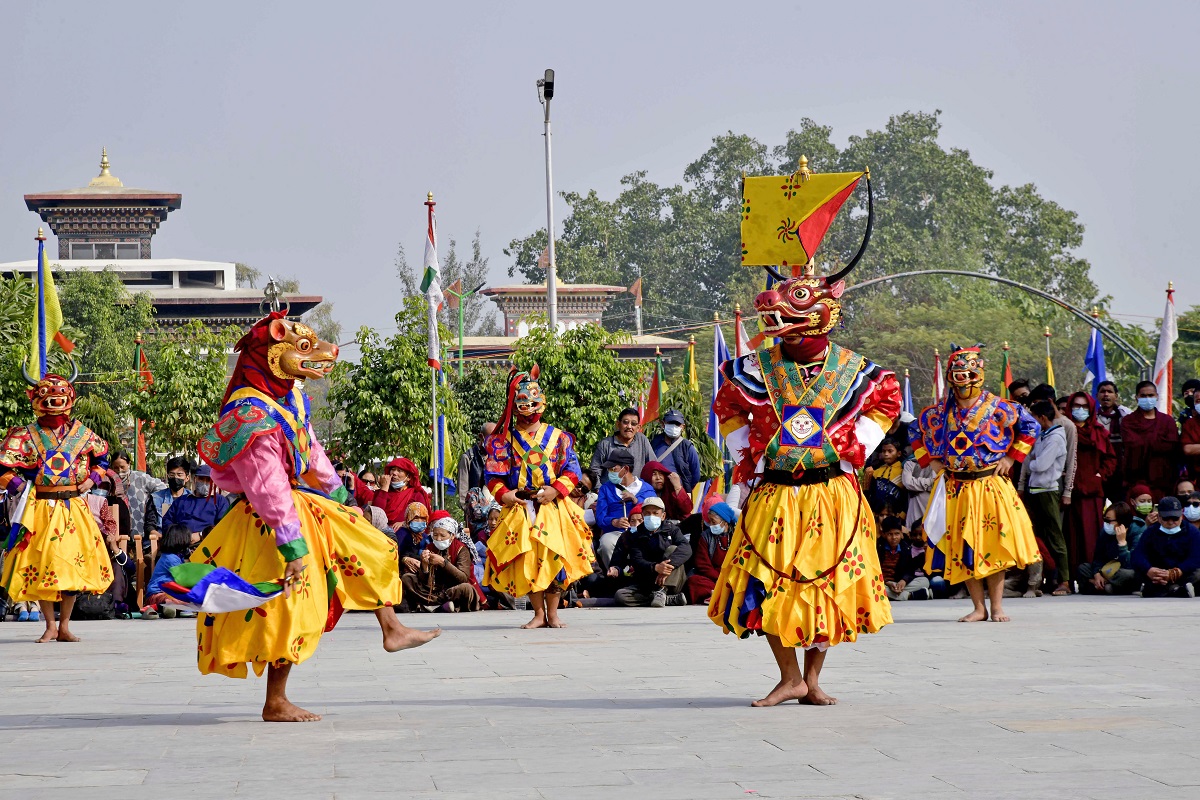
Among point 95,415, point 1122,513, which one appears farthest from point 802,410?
point 95,415

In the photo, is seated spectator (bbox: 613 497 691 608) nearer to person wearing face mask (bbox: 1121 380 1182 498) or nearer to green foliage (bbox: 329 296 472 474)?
person wearing face mask (bbox: 1121 380 1182 498)

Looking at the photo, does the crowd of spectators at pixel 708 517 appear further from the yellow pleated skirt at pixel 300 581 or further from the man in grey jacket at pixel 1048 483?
the yellow pleated skirt at pixel 300 581

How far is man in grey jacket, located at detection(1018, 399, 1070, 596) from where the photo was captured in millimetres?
15102

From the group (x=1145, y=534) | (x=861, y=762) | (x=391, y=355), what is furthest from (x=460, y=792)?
(x=391, y=355)

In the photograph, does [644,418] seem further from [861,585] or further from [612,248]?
[612,248]

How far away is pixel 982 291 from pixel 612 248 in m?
21.4

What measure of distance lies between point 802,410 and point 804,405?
0.09 ft

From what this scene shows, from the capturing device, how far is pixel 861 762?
581 cm

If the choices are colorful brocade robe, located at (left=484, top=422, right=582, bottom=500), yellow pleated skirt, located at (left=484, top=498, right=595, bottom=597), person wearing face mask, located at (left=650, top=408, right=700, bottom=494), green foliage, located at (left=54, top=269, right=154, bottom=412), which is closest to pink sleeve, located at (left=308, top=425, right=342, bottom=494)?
colorful brocade robe, located at (left=484, top=422, right=582, bottom=500)

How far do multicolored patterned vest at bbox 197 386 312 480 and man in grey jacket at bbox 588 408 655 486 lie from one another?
→ 8.10 metres

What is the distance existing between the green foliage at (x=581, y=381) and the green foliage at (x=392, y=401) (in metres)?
1.86

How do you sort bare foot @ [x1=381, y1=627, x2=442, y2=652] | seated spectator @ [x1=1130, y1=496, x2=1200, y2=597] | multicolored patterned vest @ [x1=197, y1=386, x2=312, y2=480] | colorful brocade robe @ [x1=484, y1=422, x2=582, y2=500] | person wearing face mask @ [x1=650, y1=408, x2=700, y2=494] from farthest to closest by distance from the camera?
person wearing face mask @ [x1=650, y1=408, x2=700, y2=494] < seated spectator @ [x1=1130, y1=496, x2=1200, y2=597] < colorful brocade robe @ [x1=484, y1=422, x2=582, y2=500] < bare foot @ [x1=381, y1=627, x2=442, y2=652] < multicolored patterned vest @ [x1=197, y1=386, x2=312, y2=480]

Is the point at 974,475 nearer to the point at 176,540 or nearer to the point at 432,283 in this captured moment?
the point at 176,540

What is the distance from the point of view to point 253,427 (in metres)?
7.27
